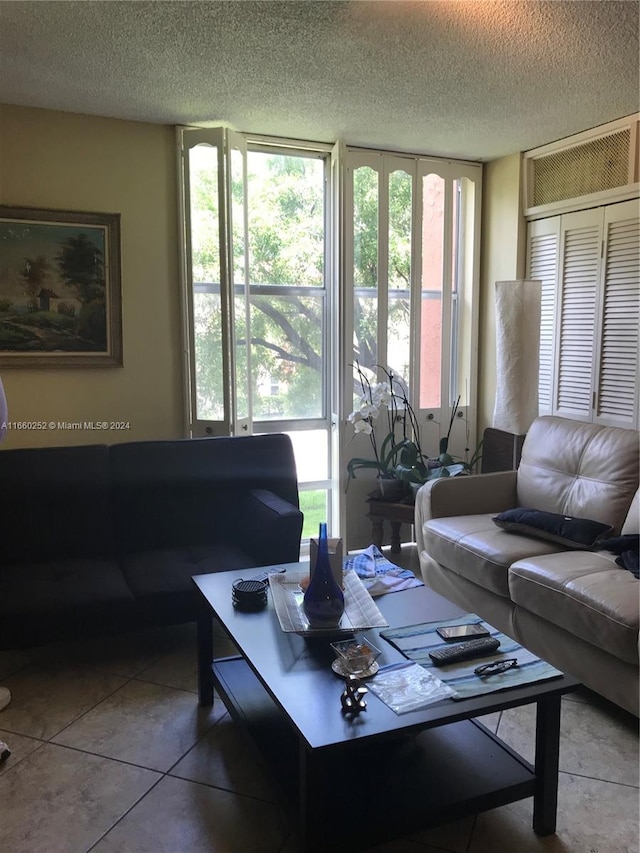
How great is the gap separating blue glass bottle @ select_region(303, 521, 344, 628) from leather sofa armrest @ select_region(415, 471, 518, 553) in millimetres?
1380

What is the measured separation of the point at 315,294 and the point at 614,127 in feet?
5.81

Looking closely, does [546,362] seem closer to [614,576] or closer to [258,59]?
[614,576]

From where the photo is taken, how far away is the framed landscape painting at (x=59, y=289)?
10.7 feet

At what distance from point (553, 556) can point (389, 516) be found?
3.97ft

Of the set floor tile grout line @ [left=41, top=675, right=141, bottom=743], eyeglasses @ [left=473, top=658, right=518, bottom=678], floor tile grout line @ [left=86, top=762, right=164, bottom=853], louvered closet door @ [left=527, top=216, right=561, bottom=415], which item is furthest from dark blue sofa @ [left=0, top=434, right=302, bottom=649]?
louvered closet door @ [left=527, top=216, right=561, bottom=415]

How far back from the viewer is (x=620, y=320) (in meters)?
3.36

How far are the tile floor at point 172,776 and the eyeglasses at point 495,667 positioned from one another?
454 mm

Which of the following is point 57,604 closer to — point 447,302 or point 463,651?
point 463,651

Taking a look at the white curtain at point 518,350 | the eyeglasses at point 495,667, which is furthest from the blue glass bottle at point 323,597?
the white curtain at point 518,350

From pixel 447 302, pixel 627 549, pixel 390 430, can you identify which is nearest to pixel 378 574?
pixel 627 549

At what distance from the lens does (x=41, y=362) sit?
3.35 m

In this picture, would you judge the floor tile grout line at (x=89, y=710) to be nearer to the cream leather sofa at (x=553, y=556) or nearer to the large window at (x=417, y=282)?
the cream leather sofa at (x=553, y=556)

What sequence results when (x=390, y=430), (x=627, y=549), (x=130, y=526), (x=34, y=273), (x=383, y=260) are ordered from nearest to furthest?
(x=627, y=549)
(x=130, y=526)
(x=34, y=273)
(x=383, y=260)
(x=390, y=430)

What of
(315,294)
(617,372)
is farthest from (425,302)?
(617,372)
